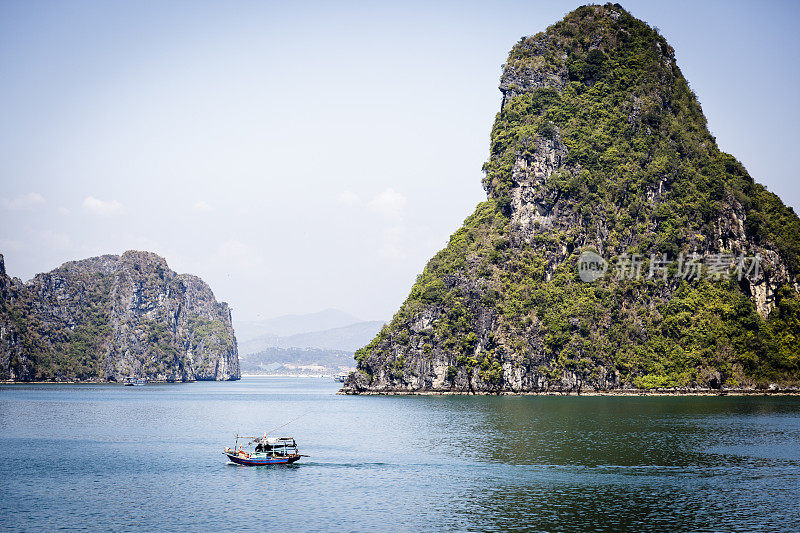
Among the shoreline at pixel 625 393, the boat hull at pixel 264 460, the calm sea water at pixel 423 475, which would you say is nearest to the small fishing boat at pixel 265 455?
the boat hull at pixel 264 460

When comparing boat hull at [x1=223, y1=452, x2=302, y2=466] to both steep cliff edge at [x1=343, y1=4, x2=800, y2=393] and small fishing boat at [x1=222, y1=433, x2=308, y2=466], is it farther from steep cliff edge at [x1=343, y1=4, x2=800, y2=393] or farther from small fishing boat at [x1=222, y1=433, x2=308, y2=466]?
steep cliff edge at [x1=343, y1=4, x2=800, y2=393]

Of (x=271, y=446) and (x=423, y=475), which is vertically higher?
(x=271, y=446)

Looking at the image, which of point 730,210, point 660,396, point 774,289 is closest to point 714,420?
point 660,396

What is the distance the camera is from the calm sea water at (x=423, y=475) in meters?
44.3

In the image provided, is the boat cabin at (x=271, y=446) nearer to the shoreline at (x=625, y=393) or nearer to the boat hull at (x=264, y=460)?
the boat hull at (x=264, y=460)

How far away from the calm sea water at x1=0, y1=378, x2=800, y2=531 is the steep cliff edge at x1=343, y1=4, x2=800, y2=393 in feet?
193

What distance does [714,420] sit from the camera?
94.0m

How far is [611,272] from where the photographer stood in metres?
176

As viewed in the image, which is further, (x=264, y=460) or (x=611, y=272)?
(x=611, y=272)

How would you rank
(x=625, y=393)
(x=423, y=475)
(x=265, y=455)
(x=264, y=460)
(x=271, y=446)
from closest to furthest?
(x=423, y=475)
(x=264, y=460)
(x=265, y=455)
(x=271, y=446)
(x=625, y=393)

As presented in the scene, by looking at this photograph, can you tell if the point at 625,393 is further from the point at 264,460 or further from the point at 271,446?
the point at 264,460

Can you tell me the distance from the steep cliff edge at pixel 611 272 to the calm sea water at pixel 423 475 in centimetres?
5868

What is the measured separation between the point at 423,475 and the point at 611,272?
128 meters

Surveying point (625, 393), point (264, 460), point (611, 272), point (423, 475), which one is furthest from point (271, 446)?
point (611, 272)
